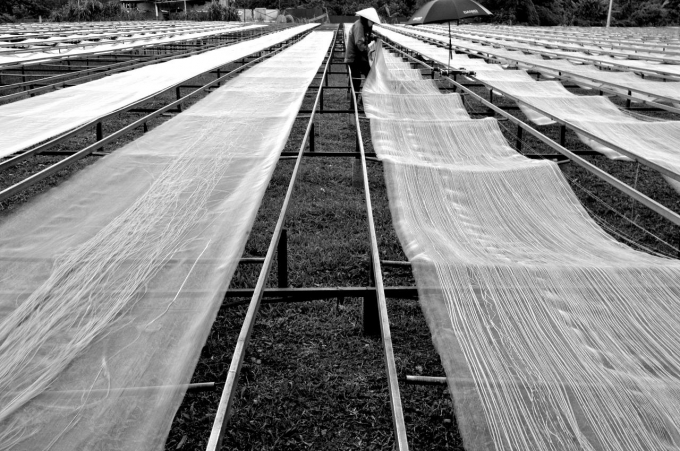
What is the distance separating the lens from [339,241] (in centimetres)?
502

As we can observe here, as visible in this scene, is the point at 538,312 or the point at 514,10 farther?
the point at 514,10

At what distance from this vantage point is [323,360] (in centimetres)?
339

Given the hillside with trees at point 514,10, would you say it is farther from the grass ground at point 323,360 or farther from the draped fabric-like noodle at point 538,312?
the draped fabric-like noodle at point 538,312

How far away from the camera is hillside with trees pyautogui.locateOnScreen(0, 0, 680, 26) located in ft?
112

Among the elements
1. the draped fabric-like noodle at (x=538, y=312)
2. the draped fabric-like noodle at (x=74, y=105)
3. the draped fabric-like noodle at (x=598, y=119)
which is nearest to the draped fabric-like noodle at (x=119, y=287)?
the draped fabric-like noodle at (x=538, y=312)

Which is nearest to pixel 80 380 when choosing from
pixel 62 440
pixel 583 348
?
pixel 62 440

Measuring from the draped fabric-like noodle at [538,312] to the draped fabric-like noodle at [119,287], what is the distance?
0.77 metres

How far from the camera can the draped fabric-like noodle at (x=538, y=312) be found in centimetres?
165

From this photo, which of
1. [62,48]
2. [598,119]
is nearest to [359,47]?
[598,119]

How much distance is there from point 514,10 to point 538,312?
1682 inches

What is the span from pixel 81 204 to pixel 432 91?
4.52 meters

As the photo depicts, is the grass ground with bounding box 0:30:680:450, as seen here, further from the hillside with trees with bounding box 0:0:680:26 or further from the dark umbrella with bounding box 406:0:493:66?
the hillside with trees with bounding box 0:0:680:26

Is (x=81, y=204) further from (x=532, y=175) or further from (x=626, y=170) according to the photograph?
(x=626, y=170)

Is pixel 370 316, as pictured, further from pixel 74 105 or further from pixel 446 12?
pixel 446 12
